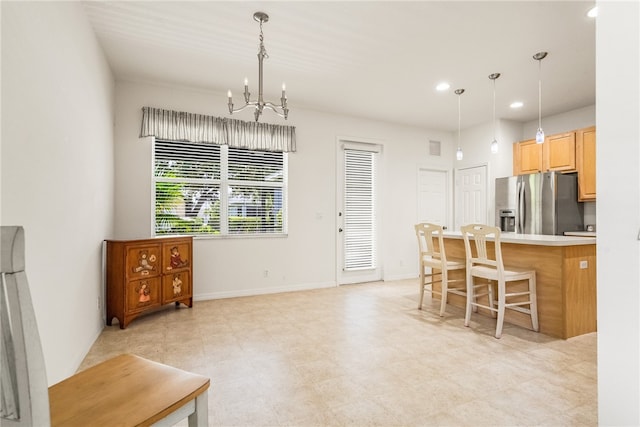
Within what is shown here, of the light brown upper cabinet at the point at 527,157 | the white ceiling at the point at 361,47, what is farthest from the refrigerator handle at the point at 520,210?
the white ceiling at the point at 361,47

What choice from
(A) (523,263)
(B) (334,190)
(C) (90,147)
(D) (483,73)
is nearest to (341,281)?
(B) (334,190)

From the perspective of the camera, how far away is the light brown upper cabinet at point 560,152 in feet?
16.1

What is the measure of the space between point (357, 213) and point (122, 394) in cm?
479

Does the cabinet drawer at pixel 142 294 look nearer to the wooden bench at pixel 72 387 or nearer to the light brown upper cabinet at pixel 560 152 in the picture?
the wooden bench at pixel 72 387

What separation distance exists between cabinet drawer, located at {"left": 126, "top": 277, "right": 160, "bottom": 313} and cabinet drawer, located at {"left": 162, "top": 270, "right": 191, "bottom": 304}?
0.28ft

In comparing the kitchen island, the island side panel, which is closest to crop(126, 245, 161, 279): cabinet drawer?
the kitchen island

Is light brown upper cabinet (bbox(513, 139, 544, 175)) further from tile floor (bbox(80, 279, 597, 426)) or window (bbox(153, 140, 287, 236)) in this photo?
window (bbox(153, 140, 287, 236))

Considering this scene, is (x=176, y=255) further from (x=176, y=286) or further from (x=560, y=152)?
(x=560, y=152)

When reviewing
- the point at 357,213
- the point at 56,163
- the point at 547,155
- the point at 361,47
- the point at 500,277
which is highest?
the point at 361,47

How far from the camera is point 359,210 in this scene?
5.63m

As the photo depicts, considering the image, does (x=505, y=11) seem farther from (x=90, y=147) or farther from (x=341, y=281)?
(x=341, y=281)

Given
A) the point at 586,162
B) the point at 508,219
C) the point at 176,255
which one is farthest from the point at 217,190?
the point at 586,162

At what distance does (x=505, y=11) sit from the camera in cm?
270

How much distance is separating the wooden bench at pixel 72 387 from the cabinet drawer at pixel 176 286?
2.66 m
